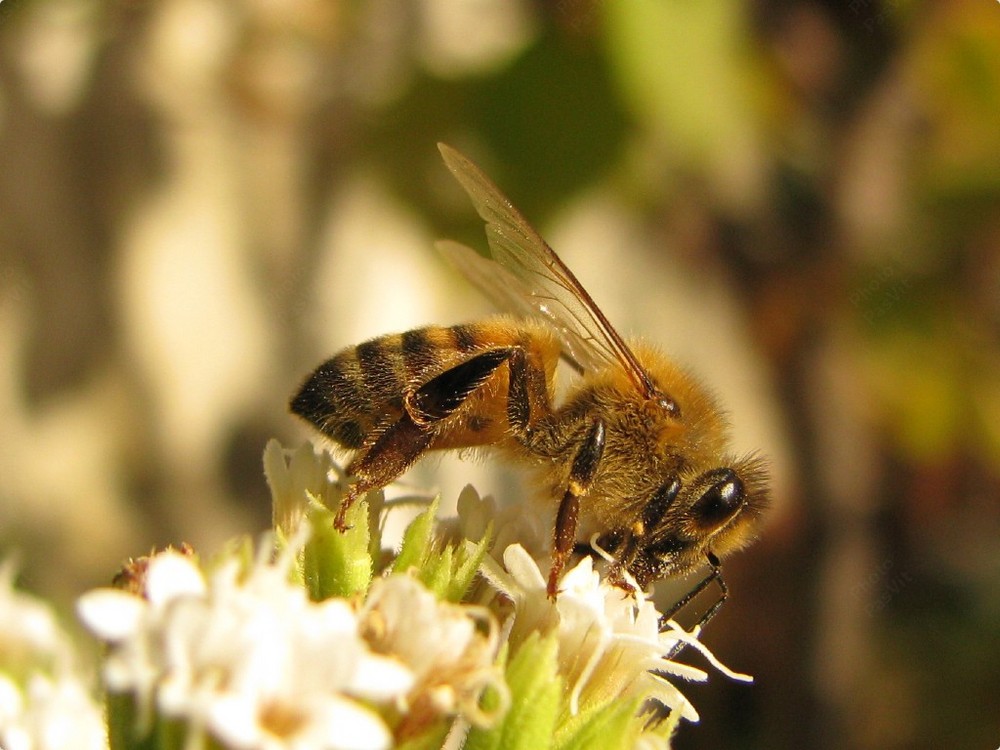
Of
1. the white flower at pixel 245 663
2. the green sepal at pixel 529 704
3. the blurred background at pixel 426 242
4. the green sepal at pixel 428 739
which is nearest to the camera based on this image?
the white flower at pixel 245 663

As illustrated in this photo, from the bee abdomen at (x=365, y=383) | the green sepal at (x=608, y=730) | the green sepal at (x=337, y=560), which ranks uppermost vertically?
the bee abdomen at (x=365, y=383)

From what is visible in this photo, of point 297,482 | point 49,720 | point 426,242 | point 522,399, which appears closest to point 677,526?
point 522,399

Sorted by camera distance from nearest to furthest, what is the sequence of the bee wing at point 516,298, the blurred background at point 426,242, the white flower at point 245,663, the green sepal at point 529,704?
the white flower at point 245,663 < the green sepal at point 529,704 < the bee wing at point 516,298 < the blurred background at point 426,242

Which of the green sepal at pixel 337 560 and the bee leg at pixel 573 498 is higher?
the green sepal at pixel 337 560

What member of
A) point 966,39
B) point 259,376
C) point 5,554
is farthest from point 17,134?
point 966,39

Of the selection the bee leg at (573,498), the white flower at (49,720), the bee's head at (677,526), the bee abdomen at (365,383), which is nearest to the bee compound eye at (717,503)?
the bee's head at (677,526)

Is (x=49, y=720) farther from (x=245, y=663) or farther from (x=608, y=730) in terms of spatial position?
(x=608, y=730)

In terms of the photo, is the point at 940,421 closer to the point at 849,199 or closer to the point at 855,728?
Result: the point at 849,199

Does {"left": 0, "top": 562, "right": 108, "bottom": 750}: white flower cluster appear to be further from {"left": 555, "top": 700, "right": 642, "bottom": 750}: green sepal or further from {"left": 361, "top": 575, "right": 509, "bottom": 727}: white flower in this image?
{"left": 555, "top": 700, "right": 642, "bottom": 750}: green sepal

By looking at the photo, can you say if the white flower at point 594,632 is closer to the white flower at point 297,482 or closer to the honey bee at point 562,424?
the honey bee at point 562,424
